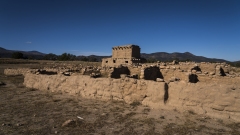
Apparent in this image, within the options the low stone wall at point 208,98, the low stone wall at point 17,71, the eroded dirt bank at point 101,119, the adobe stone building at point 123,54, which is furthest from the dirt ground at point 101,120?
the adobe stone building at point 123,54

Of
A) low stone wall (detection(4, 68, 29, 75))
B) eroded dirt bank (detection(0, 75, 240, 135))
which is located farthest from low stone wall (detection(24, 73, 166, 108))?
low stone wall (detection(4, 68, 29, 75))

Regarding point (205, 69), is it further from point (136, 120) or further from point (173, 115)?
point (136, 120)

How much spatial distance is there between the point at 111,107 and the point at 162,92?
2.24 m

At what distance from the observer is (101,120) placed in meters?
6.01

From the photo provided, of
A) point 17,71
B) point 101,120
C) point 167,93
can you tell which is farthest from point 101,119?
point 17,71

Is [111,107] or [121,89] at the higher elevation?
[121,89]

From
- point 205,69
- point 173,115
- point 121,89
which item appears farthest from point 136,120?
point 205,69

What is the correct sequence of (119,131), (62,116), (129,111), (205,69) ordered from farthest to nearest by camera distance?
1. (205,69)
2. (129,111)
3. (62,116)
4. (119,131)

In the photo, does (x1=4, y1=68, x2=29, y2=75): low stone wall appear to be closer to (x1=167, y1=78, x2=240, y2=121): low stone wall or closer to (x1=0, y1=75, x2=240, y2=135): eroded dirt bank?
(x1=0, y1=75, x2=240, y2=135): eroded dirt bank

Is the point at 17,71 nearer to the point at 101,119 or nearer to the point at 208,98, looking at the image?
the point at 101,119

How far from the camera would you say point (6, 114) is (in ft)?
21.3

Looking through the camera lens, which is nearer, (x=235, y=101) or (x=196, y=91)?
(x=235, y=101)

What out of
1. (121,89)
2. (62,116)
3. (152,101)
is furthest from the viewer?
(121,89)

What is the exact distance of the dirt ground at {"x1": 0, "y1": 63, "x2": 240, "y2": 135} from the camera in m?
5.14
